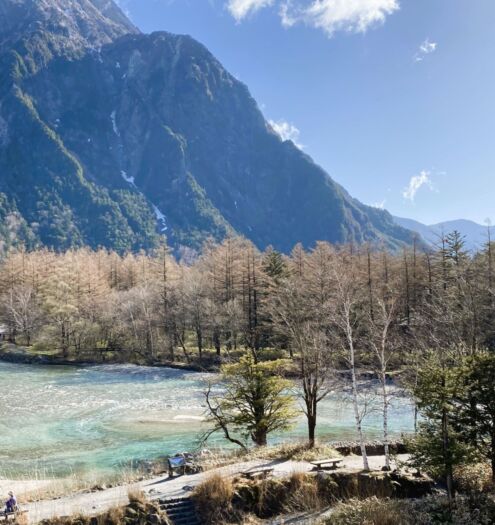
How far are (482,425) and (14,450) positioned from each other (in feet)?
75.5

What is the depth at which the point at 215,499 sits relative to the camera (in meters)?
16.0

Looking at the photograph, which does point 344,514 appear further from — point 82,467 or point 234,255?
point 234,255

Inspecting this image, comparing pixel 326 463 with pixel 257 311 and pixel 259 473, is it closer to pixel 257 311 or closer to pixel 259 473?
pixel 259 473

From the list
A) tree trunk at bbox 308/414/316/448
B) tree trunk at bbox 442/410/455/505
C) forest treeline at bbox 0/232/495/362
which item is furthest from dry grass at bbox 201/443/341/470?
forest treeline at bbox 0/232/495/362

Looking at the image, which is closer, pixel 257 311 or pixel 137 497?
pixel 137 497

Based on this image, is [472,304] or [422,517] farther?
[472,304]

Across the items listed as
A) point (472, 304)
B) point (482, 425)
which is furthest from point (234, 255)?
point (482, 425)

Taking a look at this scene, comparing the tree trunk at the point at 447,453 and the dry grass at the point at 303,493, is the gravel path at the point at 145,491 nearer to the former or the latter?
the dry grass at the point at 303,493

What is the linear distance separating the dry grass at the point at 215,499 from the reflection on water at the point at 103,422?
8.26 metres

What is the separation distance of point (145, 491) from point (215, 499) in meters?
2.56

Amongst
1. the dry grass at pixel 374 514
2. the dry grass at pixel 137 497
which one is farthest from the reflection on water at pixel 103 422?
the dry grass at pixel 374 514

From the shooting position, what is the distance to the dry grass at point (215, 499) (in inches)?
613

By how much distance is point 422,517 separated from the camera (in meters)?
14.5

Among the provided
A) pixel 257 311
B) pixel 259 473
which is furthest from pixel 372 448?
pixel 257 311
